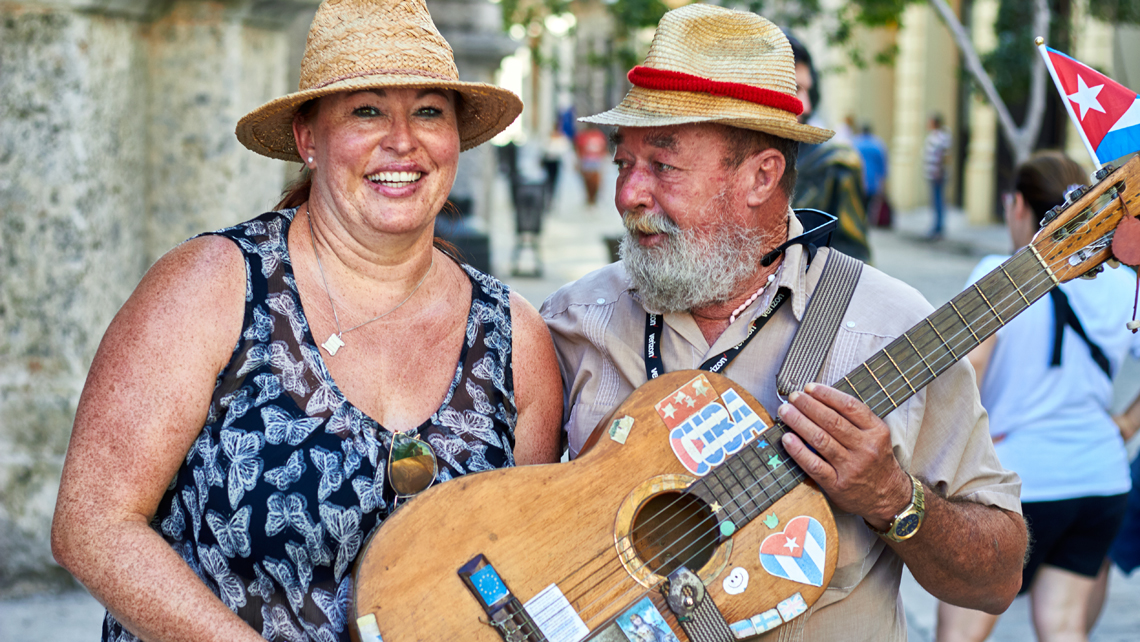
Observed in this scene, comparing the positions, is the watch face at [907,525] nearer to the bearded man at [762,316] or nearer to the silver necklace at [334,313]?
the bearded man at [762,316]

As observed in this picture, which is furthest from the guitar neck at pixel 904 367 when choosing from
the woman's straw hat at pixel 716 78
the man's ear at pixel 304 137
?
the man's ear at pixel 304 137

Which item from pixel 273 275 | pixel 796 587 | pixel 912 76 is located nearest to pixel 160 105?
pixel 273 275

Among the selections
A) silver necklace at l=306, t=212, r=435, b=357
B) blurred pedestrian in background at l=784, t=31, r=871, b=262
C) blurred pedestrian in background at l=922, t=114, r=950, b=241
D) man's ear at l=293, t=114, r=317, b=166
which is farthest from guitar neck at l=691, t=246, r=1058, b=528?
blurred pedestrian in background at l=922, t=114, r=950, b=241

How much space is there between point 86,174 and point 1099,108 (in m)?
3.36

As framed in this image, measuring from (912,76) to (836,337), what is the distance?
21.1 m

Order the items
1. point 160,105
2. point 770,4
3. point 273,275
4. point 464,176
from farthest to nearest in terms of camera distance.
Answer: point 770,4 → point 464,176 → point 160,105 → point 273,275

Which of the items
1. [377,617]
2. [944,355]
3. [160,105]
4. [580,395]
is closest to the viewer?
[377,617]

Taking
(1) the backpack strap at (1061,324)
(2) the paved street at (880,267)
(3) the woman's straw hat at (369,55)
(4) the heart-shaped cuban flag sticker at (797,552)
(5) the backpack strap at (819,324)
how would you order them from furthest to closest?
(2) the paved street at (880,267), (1) the backpack strap at (1061,324), (3) the woman's straw hat at (369,55), (5) the backpack strap at (819,324), (4) the heart-shaped cuban flag sticker at (797,552)

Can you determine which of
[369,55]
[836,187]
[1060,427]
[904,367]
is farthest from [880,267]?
[369,55]

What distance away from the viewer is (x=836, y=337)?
7.09 feet

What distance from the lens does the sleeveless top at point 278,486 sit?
2.07 metres

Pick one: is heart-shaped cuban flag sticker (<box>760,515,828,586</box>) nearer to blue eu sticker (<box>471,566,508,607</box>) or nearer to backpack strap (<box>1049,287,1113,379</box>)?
blue eu sticker (<box>471,566,508,607</box>)

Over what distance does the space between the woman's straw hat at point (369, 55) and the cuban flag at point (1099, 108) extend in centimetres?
109

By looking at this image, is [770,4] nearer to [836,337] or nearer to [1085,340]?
[1085,340]
